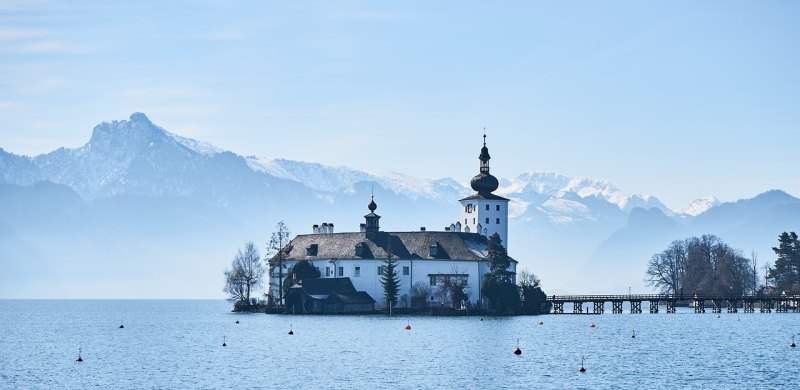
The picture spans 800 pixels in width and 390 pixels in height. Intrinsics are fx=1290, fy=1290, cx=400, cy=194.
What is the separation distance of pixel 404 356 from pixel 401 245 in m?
68.2

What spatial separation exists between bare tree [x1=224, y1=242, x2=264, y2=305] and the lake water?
112 feet

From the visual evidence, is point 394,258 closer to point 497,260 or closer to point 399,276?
point 399,276

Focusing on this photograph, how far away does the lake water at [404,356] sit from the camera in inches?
2827

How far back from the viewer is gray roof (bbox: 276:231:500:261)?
151625mm

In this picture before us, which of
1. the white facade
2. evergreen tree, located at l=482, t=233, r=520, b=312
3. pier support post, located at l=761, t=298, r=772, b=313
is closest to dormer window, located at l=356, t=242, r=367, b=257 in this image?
evergreen tree, located at l=482, t=233, r=520, b=312

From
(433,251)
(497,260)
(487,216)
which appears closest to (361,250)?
(433,251)

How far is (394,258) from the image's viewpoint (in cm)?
15062

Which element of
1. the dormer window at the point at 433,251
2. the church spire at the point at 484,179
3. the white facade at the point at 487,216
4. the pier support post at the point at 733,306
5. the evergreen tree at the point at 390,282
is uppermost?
the church spire at the point at 484,179

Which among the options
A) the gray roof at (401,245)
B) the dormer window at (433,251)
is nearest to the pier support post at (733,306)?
the gray roof at (401,245)

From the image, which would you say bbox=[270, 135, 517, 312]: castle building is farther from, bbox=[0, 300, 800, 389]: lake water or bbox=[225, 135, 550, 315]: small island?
bbox=[0, 300, 800, 389]: lake water

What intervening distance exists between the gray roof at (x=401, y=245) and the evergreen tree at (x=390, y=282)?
7.69 feet

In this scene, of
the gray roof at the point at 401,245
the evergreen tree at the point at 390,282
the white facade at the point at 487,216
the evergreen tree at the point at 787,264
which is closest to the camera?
the evergreen tree at the point at 390,282

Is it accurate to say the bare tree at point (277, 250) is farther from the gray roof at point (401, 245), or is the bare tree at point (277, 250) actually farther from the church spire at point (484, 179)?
the church spire at point (484, 179)

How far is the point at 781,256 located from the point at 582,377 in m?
134
